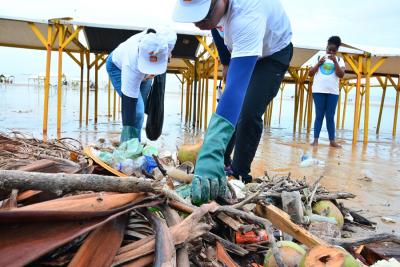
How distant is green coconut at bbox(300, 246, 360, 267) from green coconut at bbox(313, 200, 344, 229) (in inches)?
35.0

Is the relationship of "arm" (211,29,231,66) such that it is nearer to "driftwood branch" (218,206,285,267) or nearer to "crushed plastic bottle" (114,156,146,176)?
"crushed plastic bottle" (114,156,146,176)

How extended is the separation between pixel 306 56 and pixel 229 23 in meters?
8.39

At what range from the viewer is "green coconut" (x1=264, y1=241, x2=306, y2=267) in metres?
1.41

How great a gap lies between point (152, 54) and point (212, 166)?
1.98m

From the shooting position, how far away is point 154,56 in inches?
143

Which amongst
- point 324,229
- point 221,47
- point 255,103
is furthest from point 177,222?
point 221,47

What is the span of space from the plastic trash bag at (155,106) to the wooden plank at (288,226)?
9.19ft

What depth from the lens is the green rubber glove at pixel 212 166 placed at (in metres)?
1.82

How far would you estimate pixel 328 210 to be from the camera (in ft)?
7.27

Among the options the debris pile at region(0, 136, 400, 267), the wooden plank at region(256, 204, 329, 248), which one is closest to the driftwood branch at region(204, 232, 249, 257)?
the debris pile at region(0, 136, 400, 267)

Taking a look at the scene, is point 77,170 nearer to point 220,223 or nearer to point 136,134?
point 220,223

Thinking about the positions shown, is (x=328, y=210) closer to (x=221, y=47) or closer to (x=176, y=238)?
(x=176, y=238)

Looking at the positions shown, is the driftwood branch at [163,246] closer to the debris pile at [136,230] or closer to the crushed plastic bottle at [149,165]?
the debris pile at [136,230]

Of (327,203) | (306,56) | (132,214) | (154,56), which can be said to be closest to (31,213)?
(132,214)
